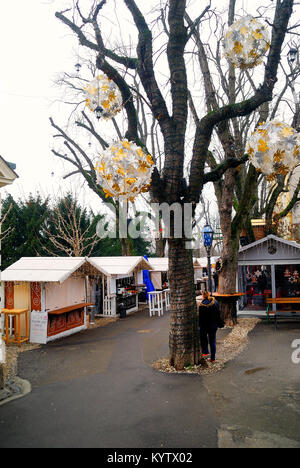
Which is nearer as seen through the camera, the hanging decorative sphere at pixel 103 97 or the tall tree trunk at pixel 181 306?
the hanging decorative sphere at pixel 103 97

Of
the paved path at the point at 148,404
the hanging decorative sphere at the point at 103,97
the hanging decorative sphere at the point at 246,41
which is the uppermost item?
the hanging decorative sphere at the point at 246,41

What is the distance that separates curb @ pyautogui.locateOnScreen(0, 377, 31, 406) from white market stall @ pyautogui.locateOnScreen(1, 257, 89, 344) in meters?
3.64

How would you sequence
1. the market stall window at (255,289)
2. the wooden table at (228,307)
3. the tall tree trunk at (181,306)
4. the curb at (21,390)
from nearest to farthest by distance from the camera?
the curb at (21,390)
the tall tree trunk at (181,306)
the wooden table at (228,307)
the market stall window at (255,289)

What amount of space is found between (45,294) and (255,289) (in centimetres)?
1053

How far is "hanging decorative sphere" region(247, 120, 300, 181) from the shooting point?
202 inches

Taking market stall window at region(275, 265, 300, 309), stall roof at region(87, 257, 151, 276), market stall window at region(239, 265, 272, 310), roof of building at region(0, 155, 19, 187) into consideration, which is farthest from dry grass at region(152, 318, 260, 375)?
stall roof at region(87, 257, 151, 276)

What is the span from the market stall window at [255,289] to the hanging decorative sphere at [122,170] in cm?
1152

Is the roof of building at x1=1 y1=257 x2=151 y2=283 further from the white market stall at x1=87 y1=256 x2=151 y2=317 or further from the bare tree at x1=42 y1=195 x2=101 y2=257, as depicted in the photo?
the bare tree at x1=42 y1=195 x2=101 y2=257

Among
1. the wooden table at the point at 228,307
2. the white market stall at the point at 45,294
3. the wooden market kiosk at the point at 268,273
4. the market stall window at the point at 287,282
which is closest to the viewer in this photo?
the white market stall at the point at 45,294

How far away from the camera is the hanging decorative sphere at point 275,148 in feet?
16.8

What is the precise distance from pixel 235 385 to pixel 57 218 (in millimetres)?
18593

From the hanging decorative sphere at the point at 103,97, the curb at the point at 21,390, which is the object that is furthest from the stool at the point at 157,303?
the hanging decorative sphere at the point at 103,97

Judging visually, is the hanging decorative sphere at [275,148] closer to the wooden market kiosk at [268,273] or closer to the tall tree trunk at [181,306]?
the tall tree trunk at [181,306]
